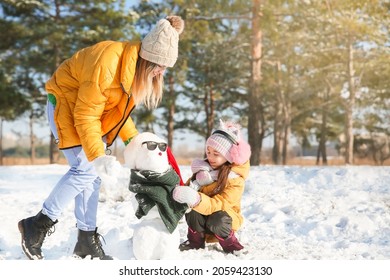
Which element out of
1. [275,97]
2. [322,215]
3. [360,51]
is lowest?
[322,215]

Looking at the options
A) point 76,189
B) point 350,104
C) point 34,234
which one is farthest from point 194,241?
point 350,104

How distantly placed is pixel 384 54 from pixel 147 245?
1272cm

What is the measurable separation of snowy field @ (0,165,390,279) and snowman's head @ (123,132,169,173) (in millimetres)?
742

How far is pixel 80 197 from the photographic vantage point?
3230 mm

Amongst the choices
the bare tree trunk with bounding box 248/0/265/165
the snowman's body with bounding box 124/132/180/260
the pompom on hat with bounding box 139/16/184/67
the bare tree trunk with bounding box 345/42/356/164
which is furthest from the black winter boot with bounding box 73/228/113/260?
the bare tree trunk with bounding box 345/42/356/164

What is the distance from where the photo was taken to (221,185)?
3430 millimetres

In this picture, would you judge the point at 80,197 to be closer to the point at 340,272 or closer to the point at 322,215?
the point at 340,272

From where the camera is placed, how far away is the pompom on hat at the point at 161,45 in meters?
2.94

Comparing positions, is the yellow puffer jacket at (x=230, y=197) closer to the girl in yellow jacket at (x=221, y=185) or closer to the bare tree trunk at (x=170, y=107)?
the girl in yellow jacket at (x=221, y=185)

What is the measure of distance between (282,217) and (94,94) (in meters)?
2.90

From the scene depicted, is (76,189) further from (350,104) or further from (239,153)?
(350,104)

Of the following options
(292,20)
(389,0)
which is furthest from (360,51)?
(292,20)

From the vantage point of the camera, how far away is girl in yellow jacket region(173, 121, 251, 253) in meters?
3.39

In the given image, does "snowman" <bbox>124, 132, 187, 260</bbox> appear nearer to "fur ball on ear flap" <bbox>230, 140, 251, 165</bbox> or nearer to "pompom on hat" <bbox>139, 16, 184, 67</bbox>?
"pompom on hat" <bbox>139, 16, 184, 67</bbox>
